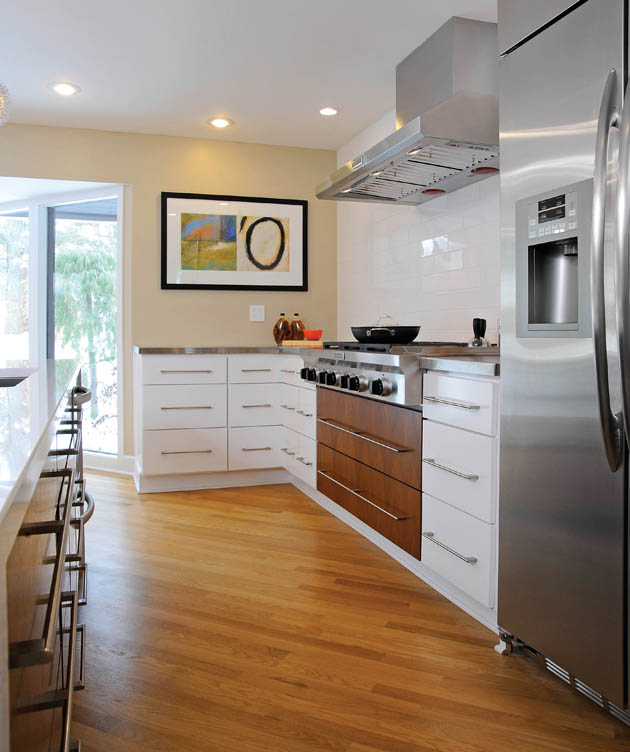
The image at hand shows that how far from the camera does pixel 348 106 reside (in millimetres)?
3980

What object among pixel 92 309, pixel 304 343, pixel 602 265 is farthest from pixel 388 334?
pixel 92 309

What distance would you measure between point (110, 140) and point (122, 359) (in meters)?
1.49

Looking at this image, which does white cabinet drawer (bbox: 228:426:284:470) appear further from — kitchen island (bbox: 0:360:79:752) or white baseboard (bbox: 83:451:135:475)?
kitchen island (bbox: 0:360:79:752)

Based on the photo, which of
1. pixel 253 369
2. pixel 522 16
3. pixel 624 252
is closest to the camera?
pixel 624 252

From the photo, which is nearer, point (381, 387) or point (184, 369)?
point (381, 387)

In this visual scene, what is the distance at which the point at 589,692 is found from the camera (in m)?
1.72

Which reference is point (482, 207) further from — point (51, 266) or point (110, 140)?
point (51, 266)

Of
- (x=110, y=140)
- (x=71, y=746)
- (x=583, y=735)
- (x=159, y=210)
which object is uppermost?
(x=110, y=140)

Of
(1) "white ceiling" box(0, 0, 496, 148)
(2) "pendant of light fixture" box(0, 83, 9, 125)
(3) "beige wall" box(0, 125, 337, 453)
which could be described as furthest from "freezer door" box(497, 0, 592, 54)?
(3) "beige wall" box(0, 125, 337, 453)

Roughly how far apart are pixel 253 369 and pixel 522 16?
271 cm

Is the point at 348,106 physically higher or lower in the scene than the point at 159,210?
higher

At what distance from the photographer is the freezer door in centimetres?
175

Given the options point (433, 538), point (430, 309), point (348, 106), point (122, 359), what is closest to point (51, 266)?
point (122, 359)

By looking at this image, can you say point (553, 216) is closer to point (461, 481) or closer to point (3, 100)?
point (461, 481)
